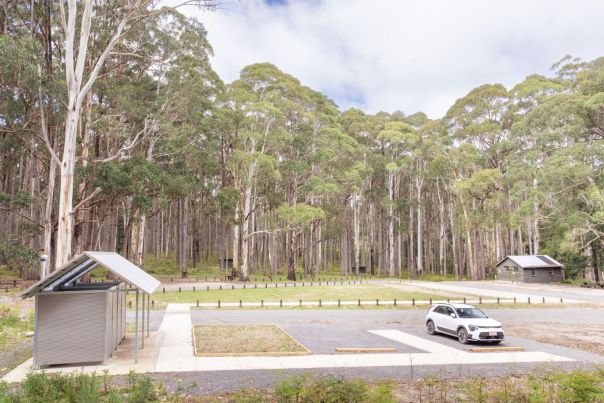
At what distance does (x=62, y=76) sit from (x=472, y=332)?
1275 inches

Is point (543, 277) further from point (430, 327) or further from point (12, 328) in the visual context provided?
point (12, 328)

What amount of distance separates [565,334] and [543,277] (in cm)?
3443

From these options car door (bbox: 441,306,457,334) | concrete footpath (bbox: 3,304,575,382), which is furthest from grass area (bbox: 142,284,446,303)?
car door (bbox: 441,306,457,334)

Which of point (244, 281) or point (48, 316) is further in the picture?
point (244, 281)

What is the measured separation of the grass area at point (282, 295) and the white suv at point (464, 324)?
1264 cm

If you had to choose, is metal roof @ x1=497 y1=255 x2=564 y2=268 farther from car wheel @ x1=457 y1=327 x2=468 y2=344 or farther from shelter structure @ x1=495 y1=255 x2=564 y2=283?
car wheel @ x1=457 y1=327 x2=468 y2=344

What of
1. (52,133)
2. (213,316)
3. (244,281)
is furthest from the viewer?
(244,281)

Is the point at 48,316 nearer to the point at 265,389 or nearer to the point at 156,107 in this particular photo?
the point at 265,389

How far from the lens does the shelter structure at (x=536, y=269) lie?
46812 mm

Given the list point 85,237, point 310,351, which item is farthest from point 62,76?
point 310,351

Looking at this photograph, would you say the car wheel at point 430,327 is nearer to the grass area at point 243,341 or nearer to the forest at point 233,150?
the grass area at point 243,341

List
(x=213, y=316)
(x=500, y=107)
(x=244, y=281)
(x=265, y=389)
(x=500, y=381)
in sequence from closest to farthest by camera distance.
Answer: (x=265, y=389) → (x=500, y=381) → (x=213, y=316) → (x=244, y=281) → (x=500, y=107)

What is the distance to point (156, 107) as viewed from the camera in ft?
115

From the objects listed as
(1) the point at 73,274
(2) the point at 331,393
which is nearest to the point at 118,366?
(1) the point at 73,274
